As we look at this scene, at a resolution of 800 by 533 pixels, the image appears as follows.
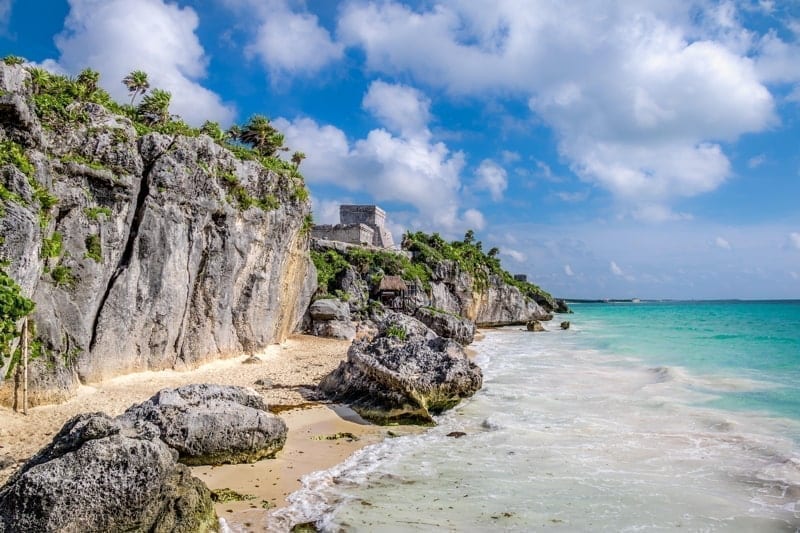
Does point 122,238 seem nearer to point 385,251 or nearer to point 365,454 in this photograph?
point 365,454

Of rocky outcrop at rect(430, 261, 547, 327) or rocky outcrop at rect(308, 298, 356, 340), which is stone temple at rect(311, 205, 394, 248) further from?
rocky outcrop at rect(308, 298, 356, 340)

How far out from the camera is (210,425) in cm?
833

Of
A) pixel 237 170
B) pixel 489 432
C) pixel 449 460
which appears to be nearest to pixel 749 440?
pixel 489 432

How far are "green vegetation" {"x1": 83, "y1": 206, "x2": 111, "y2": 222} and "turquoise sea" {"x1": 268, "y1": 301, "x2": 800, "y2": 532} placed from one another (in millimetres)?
9053

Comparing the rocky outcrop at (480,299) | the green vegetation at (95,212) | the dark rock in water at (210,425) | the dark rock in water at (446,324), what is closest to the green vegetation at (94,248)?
the green vegetation at (95,212)

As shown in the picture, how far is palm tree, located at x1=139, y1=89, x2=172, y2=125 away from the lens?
17.3m

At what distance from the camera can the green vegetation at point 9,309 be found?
8766mm

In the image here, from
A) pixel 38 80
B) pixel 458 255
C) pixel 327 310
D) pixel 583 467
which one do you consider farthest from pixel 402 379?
pixel 458 255

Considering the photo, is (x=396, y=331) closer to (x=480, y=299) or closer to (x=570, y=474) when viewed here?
(x=570, y=474)

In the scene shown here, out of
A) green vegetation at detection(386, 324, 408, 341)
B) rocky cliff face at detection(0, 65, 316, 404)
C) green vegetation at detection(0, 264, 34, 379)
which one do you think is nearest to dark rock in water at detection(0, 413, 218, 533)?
green vegetation at detection(0, 264, 34, 379)

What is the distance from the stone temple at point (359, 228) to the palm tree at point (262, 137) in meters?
18.9

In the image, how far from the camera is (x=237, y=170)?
18.0 metres

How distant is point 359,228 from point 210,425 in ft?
114

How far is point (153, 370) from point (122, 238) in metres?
3.88
